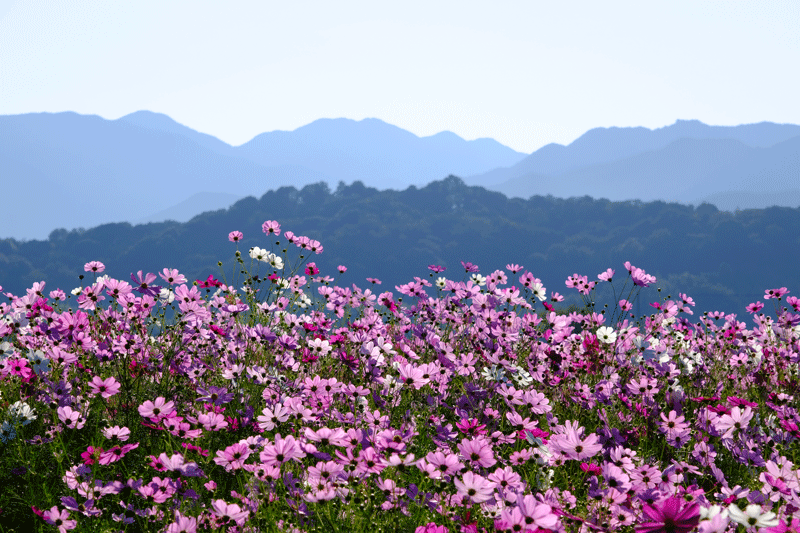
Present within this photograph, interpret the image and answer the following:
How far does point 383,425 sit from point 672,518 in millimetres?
1491

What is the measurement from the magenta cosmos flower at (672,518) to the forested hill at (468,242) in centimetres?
8512

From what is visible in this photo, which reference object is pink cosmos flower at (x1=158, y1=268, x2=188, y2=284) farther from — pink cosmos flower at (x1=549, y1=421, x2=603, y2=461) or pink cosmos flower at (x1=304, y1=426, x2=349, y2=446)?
pink cosmos flower at (x1=549, y1=421, x2=603, y2=461)

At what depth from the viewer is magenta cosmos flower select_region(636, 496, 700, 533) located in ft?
4.92

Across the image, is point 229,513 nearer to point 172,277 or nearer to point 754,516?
point 754,516

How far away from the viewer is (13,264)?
95.2 metres

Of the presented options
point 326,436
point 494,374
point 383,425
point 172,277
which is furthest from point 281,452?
point 172,277

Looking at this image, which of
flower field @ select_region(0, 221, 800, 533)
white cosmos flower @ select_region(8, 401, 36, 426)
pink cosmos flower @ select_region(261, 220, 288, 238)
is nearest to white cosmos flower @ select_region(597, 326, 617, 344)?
flower field @ select_region(0, 221, 800, 533)

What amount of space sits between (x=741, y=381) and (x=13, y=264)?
113 metres

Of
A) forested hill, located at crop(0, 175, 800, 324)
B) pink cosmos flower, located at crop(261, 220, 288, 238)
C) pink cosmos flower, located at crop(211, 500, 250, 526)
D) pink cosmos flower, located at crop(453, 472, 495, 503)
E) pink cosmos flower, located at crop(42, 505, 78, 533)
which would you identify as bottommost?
forested hill, located at crop(0, 175, 800, 324)

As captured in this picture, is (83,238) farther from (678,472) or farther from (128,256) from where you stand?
(678,472)

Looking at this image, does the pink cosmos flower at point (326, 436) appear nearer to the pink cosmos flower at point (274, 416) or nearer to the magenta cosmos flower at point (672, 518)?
the pink cosmos flower at point (274, 416)

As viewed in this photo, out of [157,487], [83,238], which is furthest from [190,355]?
[83,238]

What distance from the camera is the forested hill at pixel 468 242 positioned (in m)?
91.7

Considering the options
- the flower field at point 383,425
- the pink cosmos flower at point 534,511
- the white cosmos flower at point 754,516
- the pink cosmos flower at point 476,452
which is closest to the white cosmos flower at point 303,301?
the flower field at point 383,425
